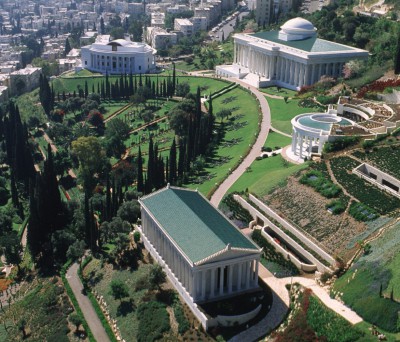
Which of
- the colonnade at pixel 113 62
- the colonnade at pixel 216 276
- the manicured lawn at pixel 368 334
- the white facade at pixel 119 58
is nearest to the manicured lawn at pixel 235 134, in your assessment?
the colonnade at pixel 216 276

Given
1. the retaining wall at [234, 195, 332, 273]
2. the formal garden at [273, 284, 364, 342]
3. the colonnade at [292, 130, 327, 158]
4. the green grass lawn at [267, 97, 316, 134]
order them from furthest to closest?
1. the green grass lawn at [267, 97, 316, 134]
2. the colonnade at [292, 130, 327, 158]
3. the retaining wall at [234, 195, 332, 273]
4. the formal garden at [273, 284, 364, 342]

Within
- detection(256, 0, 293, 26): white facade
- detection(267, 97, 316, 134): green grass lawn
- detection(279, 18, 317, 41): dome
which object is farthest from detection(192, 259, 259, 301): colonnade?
detection(256, 0, 293, 26): white facade

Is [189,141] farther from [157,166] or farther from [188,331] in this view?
[188,331]

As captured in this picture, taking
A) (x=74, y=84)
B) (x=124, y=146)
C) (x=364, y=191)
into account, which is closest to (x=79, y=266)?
(x=364, y=191)

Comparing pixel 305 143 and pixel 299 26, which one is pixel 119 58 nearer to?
pixel 299 26

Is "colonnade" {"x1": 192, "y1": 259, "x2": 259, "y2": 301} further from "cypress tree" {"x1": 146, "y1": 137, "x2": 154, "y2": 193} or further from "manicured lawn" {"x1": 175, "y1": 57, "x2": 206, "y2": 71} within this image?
"manicured lawn" {"x1": 175, "y1": 57, "x2": 206, "y2": 71}

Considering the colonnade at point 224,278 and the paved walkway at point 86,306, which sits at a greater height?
the colonnade at point 224,278

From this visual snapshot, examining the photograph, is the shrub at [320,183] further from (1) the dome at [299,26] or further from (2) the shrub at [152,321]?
(1) the dome at [299,26]
